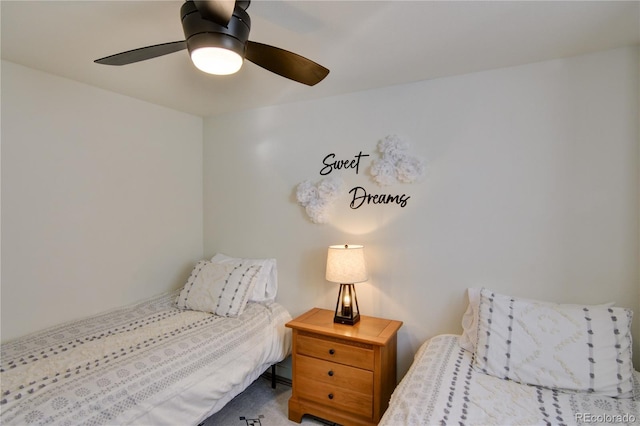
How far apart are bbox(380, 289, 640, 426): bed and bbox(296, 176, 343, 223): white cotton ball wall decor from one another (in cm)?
122

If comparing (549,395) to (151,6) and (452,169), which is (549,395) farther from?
(151,6)

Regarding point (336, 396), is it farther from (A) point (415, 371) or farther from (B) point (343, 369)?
(A) point (415, 371)

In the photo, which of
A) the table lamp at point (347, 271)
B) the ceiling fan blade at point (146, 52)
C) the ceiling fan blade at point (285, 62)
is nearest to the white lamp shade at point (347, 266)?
the table lamp at point (347, 271)

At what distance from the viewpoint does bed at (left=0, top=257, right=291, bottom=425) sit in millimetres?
1463

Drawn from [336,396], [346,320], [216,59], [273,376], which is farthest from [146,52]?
[273,376]

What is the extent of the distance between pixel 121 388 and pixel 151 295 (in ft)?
4.53

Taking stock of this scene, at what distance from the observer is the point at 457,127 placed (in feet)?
7.24

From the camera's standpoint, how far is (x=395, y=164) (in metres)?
2.37

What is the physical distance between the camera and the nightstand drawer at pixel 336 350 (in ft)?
6.82

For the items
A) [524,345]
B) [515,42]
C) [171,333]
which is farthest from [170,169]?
[524,345]

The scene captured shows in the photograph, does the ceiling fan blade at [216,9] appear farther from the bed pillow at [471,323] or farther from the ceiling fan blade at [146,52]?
the bed pillow at [471,323]

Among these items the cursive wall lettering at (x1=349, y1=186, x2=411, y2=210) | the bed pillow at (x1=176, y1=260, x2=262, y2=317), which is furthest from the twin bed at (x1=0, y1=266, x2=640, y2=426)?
the cursive wall lettering at (x1=349, y1=186, x2=411, y2=210)

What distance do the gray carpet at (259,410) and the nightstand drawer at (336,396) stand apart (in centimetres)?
18

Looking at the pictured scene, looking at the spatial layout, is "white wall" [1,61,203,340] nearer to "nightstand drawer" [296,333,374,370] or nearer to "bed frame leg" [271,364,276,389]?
"bed frame leg" [271,364,276,389]
